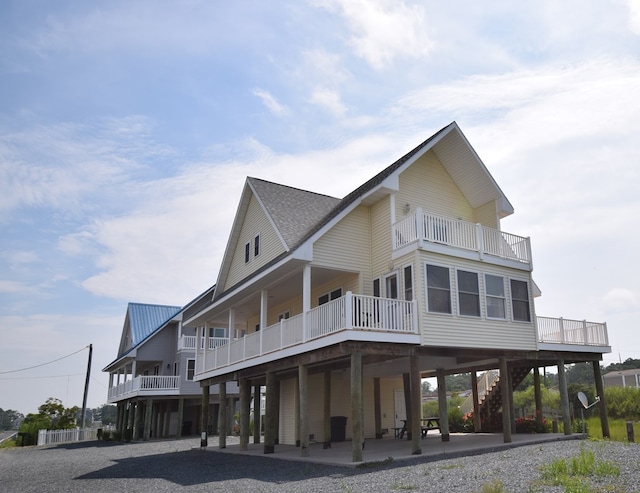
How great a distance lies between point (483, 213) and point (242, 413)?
38.8 ft

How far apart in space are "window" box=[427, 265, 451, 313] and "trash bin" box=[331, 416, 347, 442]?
8202 millimetres

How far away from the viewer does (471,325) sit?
1836 centimetres

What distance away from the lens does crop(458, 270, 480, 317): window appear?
18.4 metres

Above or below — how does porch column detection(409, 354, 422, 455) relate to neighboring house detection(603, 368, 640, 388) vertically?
below

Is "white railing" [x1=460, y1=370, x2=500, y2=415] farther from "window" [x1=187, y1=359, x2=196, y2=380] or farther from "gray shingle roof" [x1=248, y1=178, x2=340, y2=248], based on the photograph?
"window" [x1=187, y1=359, x2=196, y2=380]

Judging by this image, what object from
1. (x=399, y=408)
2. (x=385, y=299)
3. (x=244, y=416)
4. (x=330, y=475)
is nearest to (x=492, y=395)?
(x=399, y=408)

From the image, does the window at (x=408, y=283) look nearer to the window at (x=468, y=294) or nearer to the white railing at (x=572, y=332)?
the window at (x=468, y=294)

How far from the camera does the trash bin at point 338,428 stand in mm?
23469

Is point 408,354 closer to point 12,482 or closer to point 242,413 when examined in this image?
point 242,413

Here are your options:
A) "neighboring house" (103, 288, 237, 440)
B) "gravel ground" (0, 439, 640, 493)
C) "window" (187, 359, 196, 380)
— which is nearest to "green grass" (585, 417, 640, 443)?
"gravel ground" (0, 439, 640, 493)

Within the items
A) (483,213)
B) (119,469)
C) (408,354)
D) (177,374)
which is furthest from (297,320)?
(177,374)

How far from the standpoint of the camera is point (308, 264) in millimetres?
18406

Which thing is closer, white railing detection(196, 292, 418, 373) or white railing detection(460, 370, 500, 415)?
white railing detection(196, 292, 418, 373)

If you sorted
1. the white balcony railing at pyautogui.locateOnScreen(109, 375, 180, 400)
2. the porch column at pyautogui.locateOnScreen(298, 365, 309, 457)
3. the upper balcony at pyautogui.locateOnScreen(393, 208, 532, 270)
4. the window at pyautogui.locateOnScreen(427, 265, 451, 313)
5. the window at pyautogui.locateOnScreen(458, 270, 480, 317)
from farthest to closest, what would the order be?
the white balcony railing at pyautogui.locateOnScreen(109, 375, 180, 400)
the window at pyautogui.locateOnScreen(458, 270, 480, 317)
the upper balcony at pyautogui.locateOnScreen(393, 208, 532, 270)
the window at pyautogui.locateOnScreen(427, 265, 451, 313)
the porch column at pyautogui.locateOnScreen(298, 365, 309, 457)
